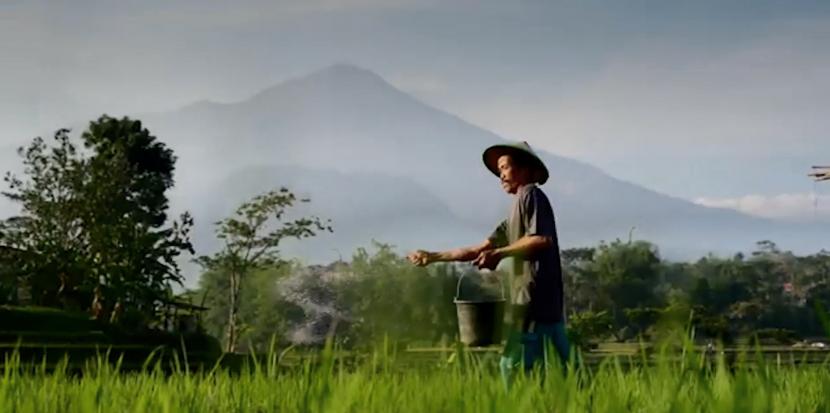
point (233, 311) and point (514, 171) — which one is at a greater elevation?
point (233, 311)

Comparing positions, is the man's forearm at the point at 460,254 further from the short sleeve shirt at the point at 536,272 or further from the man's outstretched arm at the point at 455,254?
the short sleeve shirt at the point at 536,272

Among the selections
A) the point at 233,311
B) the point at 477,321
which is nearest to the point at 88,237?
the point at 233,311

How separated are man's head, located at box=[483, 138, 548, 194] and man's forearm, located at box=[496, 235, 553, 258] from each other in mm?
415

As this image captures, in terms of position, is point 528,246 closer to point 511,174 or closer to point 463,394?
point 511,174

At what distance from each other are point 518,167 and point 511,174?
0.25 ft

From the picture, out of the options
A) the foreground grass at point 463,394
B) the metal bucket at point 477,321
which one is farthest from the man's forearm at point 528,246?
the foreground grass at point 463,394

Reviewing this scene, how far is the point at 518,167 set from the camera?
5.89 m

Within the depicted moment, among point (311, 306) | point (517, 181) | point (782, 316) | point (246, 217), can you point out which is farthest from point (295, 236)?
point (517, 181)

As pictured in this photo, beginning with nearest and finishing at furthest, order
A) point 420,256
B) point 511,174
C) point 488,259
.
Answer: point 488,259 → point 420,256 → point 511,174

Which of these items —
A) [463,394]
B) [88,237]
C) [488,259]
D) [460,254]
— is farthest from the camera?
[88,237]

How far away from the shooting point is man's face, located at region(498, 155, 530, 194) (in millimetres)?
5840

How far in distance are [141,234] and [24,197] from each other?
523cm

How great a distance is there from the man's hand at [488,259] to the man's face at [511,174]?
22.3 inches

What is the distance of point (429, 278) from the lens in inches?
126
